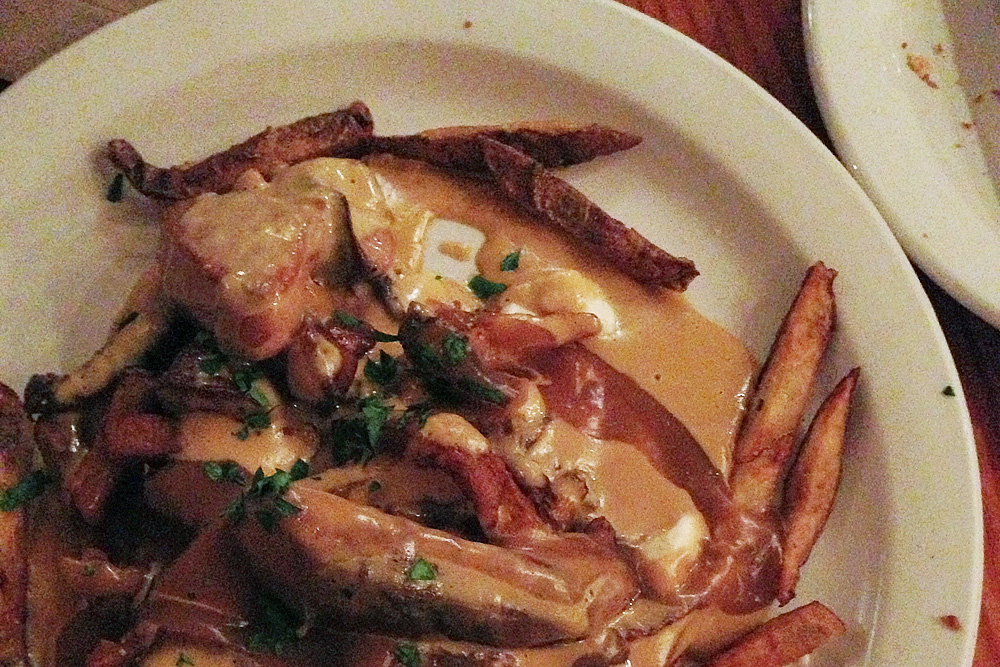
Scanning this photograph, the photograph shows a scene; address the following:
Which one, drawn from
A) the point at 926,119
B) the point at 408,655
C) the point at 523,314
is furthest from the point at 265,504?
the point at 926,119

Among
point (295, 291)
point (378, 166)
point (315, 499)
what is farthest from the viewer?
point (378, 166)

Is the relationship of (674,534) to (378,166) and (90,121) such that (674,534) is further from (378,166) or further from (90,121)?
(90,121)

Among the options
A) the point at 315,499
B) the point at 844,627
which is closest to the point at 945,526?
the point at 844,627

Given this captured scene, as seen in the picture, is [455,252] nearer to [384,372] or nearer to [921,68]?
[384,372]

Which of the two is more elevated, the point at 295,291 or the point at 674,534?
the point at 295,291

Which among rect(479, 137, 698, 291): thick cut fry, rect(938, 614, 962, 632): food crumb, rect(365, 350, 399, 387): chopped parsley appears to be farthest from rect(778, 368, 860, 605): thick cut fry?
rect(365, 350, 399, 387): chopped parsley

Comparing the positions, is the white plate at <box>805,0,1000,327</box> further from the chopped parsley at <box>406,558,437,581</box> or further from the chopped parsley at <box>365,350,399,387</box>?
the chopped parsley at <box>406,558,437,581</box>

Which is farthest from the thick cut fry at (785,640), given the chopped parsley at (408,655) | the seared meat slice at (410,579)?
the chopped parsley at (408,655)

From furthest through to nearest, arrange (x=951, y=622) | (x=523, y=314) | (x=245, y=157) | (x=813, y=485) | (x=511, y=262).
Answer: (x=511, y=262)
(x=245, y=157)
(x=523, y=314)
(x=813, y=485)
(x=951, y=622)
